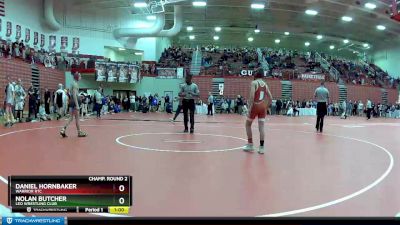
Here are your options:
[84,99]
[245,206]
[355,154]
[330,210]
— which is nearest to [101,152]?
[245,206]

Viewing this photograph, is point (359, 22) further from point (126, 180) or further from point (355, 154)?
point (126, 180)

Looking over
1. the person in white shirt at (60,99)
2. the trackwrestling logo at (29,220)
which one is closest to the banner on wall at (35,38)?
the person in white shirt at (60,99)

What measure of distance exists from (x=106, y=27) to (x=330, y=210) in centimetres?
3354

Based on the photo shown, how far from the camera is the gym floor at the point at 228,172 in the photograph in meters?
3.52

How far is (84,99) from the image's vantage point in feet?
71.2

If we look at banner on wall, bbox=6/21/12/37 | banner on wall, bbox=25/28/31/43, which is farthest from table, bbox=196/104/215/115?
banner on wall, bbox=6/21/12/37

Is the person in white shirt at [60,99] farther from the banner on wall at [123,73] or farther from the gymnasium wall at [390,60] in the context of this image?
the gymnasium wall at [390,60]

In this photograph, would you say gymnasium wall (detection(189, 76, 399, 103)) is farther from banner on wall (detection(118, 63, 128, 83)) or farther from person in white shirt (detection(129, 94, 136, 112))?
banner on wall (detection(118, 63, 128, 83))

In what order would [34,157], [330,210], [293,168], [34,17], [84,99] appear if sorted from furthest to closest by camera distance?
[34,17] → [84,99] → [34,157] → [293,168] → [330,210]

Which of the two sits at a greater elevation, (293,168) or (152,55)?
(152,55)
